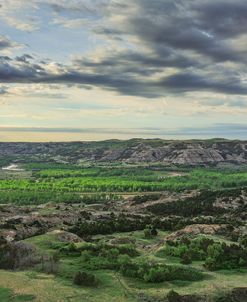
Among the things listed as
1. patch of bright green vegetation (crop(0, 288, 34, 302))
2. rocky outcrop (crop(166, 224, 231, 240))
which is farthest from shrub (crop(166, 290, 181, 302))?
rocky outcrop (crop(166, 224, 231, 240))

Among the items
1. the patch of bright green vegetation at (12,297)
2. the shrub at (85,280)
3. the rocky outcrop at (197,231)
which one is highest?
the shrub at (85,280)

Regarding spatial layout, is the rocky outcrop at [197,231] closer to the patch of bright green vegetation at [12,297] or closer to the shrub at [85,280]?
the shrub at [85,280]

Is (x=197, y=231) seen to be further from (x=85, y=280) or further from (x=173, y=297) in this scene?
(x=173, y=297)

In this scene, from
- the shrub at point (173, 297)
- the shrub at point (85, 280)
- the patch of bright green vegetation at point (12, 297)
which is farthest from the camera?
the shrub at point (85, 280)

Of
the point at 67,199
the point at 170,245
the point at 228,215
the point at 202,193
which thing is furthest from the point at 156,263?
the point at 67,199

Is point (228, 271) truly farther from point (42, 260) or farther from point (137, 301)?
point (42, 260)

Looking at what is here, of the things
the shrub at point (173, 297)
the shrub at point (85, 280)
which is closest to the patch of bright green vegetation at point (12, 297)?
the shrub at point (85, 280)

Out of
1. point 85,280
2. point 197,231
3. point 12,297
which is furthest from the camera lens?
point 197,231

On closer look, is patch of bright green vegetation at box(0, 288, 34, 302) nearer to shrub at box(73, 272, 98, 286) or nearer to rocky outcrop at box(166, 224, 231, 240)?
shrub at box(73, 272, 98, 286)

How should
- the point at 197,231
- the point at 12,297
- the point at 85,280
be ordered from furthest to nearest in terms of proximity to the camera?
the point at 197,231, the point at 85,280, the point at 12,297

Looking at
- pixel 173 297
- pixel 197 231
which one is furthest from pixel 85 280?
pixel 197 231

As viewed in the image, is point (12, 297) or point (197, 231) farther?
point (197, 231)
